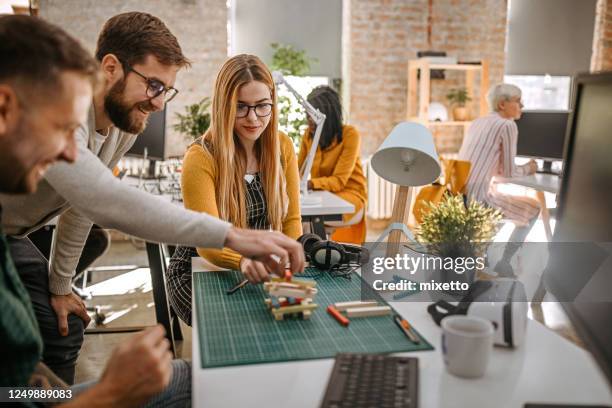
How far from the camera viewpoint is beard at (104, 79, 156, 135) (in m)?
1.67

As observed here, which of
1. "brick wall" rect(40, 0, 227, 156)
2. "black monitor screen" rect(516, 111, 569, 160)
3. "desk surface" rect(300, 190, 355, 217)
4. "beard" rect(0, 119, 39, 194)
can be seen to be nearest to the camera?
"beard" rect(0, 119, 39, 194)

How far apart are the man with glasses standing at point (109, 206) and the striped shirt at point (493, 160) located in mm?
2773

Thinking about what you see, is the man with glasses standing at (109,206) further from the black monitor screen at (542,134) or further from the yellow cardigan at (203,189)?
the black monitor screen at (542,134)

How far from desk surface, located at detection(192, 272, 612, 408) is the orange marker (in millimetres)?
182

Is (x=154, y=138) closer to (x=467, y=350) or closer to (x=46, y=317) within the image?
(x=46, y=317)

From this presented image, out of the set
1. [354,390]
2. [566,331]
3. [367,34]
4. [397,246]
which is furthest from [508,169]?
[354,390]

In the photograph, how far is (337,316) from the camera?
51.1 inches

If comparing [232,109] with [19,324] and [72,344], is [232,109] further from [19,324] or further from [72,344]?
[19,324]

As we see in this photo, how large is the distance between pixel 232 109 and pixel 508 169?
270 cm

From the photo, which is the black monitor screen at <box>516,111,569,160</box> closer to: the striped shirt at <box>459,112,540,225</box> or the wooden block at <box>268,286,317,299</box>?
the striped shirt at <box>459,112,540,225</box>

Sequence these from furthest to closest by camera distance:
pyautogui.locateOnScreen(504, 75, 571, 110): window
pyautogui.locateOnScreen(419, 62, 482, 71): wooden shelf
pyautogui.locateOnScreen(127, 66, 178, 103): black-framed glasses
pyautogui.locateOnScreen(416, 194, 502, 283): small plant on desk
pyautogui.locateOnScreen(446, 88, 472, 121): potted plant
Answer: pyautogui.locateOnScreen(504, 75, 571, 110): window → pyautogui.locateOnScreen(446, 88, 472, 121): potted plant → pyautogui.locateOnScreen(419, 62, 482, 71): wooden shelf → pyautogui.locateOnScreen(127, 66, 178, 103): black-framed glasses → pyautogui.locateOnScreen(416, 194, 502, 283): small plant on desk

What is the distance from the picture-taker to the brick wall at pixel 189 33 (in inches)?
198

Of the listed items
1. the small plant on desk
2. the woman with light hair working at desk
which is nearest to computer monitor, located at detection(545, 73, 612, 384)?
the small plant on desk

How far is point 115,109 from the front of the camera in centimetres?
168
